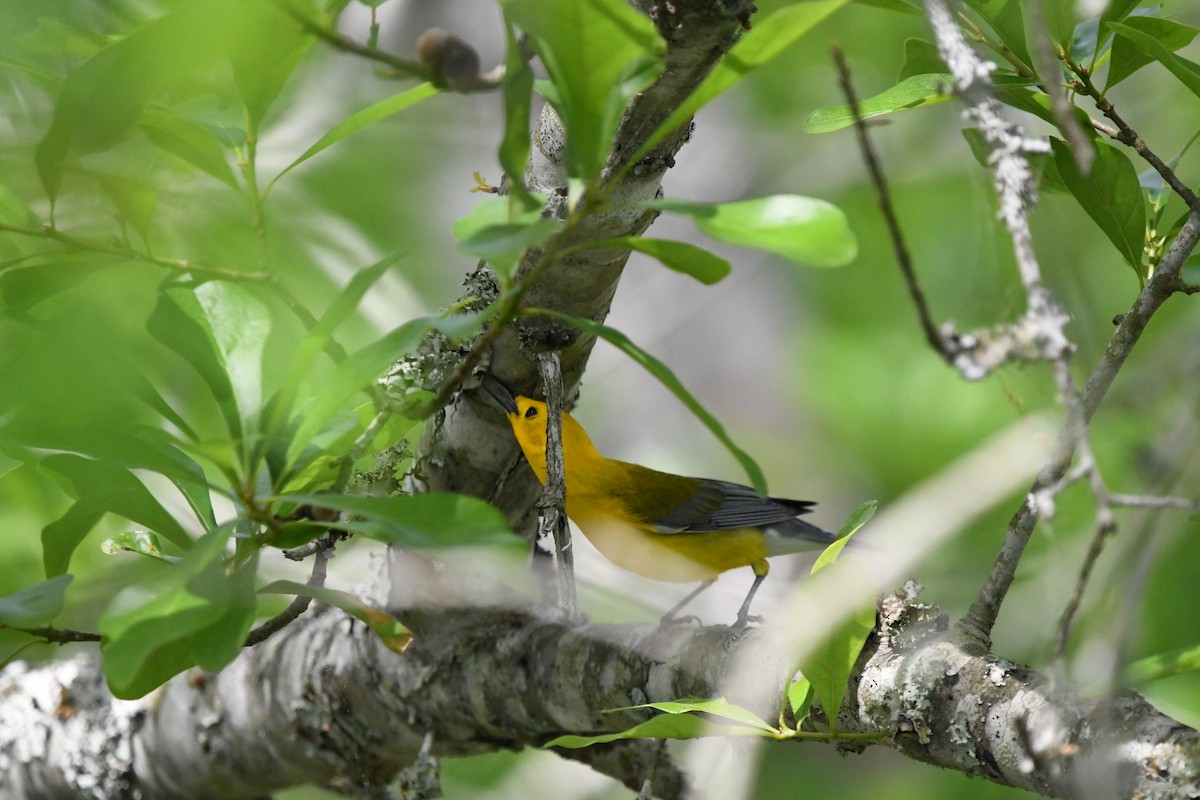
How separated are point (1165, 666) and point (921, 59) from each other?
97 centimetres

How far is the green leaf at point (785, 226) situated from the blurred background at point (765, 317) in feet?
0.79

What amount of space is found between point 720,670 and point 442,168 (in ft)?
8.33

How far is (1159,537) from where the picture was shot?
2.33 feet

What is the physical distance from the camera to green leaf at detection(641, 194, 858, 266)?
85cm

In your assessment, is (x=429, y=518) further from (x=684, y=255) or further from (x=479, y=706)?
(x=479, y=706)

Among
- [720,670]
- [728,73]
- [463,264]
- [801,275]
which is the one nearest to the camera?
[728,73]

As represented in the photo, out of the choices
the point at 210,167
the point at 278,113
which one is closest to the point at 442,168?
the point at 278,113

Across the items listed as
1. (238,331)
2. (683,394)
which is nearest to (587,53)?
(683,394)

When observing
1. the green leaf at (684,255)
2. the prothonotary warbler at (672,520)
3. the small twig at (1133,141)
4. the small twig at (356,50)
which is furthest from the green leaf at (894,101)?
the prothonotary warbler at (672,520)

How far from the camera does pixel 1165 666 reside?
1033 mm

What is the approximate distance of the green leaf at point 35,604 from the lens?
3.67ft

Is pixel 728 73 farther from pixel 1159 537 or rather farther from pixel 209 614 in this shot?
pixel 209 614

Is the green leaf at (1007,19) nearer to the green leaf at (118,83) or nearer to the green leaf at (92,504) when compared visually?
the green leaf at (118,83)

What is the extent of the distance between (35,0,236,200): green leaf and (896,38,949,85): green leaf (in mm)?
1101
